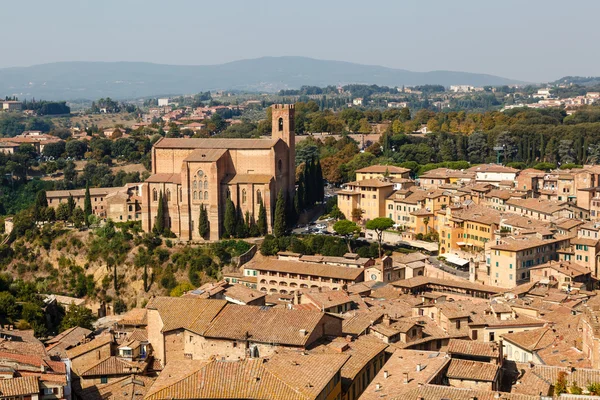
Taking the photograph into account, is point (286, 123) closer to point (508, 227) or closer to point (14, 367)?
point (508, 227)

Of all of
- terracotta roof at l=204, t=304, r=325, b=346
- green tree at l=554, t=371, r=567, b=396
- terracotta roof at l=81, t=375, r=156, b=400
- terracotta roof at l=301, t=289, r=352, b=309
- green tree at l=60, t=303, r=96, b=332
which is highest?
terracotta roof at l=204, t=304, r=325, b=346

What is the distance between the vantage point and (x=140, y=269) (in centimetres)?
4534

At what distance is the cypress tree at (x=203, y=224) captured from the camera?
149ft

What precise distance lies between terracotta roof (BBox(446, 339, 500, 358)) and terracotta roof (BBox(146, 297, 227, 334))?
6.07 m

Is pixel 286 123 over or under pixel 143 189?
over

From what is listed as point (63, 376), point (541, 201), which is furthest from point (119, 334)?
point (541, 201)

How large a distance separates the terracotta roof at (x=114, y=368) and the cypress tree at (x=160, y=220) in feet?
80.4

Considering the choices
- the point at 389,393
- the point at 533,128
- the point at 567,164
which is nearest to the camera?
the point at 389,393

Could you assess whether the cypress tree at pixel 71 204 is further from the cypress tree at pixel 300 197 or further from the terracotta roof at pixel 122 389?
the terracotta roof at pixel 122 389

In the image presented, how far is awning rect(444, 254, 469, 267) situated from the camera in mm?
38688

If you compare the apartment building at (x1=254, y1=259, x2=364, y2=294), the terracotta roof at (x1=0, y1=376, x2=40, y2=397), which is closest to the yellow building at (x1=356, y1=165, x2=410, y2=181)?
the apartment building at (x1=254, y1=259, x2=364, y2=294)

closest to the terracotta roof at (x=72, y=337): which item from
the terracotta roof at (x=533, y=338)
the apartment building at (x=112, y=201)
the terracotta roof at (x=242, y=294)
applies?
the terracotta roof at (x=242, y=294)

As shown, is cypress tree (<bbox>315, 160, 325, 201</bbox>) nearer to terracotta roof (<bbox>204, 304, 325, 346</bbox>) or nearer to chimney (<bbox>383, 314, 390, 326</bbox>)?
chimney (<bbox>383, 314, 390, 326</bbox>)

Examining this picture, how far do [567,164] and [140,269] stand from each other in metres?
28.2
